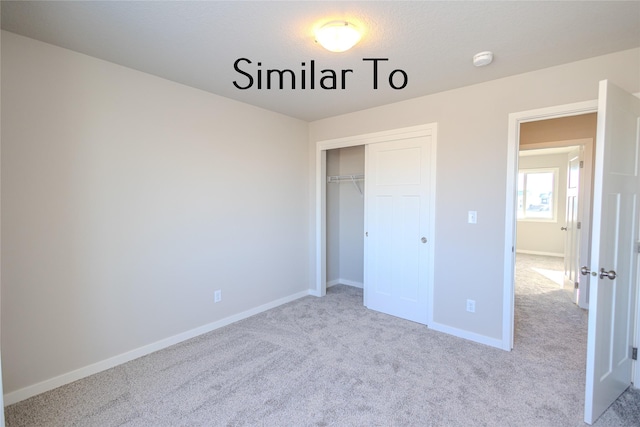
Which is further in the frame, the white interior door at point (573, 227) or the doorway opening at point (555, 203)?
the white interior door at point (573, 227)

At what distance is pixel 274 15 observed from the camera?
1.83m

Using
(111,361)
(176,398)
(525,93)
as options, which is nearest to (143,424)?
(176,398)

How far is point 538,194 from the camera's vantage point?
7.75 metres

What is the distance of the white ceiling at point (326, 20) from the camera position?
5.80 feet

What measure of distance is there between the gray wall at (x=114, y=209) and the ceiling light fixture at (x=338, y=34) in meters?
1.66

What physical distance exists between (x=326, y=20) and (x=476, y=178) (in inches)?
78.6

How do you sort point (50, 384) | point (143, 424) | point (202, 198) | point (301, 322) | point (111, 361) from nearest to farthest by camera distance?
point (143, 424)
point (50, 384)
point (111, 361)
point (202, 198)
point (301, 322)

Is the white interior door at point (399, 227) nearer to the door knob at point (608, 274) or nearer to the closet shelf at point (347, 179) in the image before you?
the closet shelf at point (347, 179)

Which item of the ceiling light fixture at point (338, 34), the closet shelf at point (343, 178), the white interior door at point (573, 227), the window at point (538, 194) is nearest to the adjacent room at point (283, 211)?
the ceiling light fixture at point (338, 34)

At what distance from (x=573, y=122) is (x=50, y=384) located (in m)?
5.84

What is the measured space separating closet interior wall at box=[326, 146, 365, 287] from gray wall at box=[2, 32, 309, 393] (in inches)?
53.7

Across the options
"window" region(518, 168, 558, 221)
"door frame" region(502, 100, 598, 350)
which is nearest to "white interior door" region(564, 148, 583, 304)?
"door frame" region(502, 100, 598, 350)

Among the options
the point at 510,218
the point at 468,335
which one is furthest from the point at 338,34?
the point at 468,335

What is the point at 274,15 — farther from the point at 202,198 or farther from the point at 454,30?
the point at 202,198
